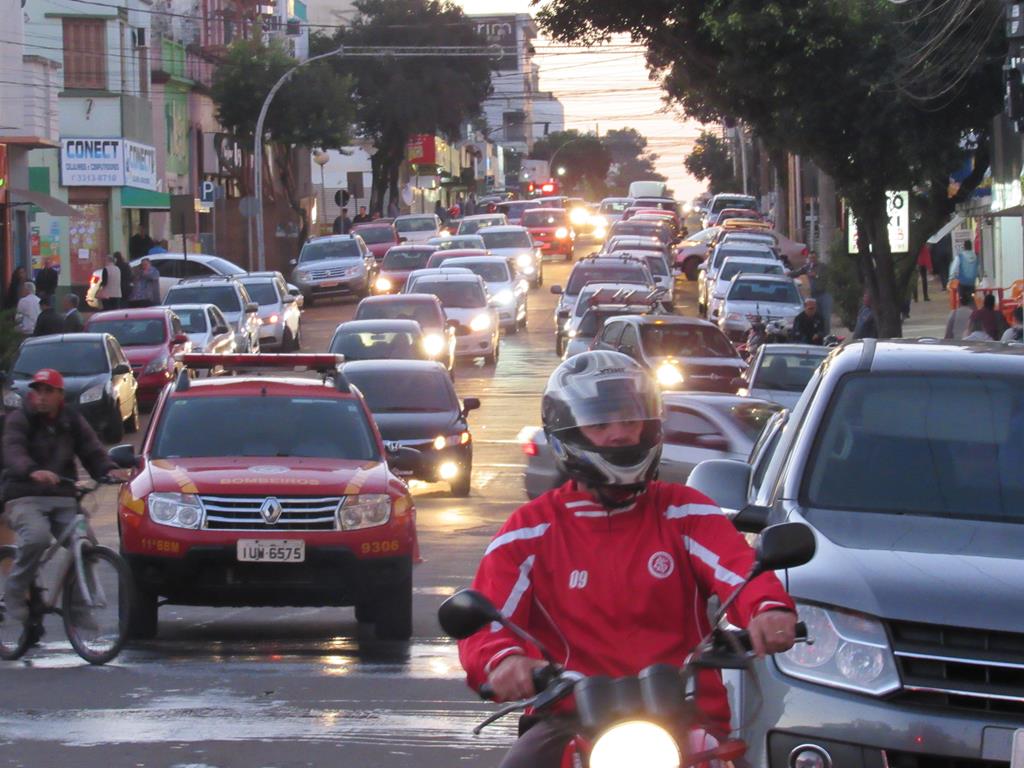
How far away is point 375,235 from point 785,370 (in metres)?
36.2

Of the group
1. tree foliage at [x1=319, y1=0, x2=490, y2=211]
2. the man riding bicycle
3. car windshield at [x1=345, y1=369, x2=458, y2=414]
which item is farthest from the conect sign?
the man riding bicycle

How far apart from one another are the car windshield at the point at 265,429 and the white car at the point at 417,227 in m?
49.9

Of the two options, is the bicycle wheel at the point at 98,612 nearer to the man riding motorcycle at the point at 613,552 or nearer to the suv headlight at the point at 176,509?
the suv headlight at the point at 176,509

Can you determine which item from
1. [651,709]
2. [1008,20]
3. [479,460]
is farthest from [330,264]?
[651,709]

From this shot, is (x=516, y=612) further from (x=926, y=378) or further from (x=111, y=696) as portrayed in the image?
(x=111, y=696)

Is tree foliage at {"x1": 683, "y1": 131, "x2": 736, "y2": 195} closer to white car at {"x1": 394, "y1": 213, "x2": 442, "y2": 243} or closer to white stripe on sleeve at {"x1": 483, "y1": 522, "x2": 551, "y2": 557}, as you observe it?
white car at {"x1": 394, "y1": 213, "x2": 442, "y2": 243}

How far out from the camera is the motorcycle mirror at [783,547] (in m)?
4.00

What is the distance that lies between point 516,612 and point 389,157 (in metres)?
80.2

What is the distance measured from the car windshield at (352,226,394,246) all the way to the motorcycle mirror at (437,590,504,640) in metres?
54.2

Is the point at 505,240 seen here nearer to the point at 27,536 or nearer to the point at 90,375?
the point at 90,375

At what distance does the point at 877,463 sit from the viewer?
6438 mm

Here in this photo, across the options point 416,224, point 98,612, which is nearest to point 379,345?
point 98,612

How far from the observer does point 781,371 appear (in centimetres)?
2292

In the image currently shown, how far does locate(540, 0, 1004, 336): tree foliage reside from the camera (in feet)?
87.4
